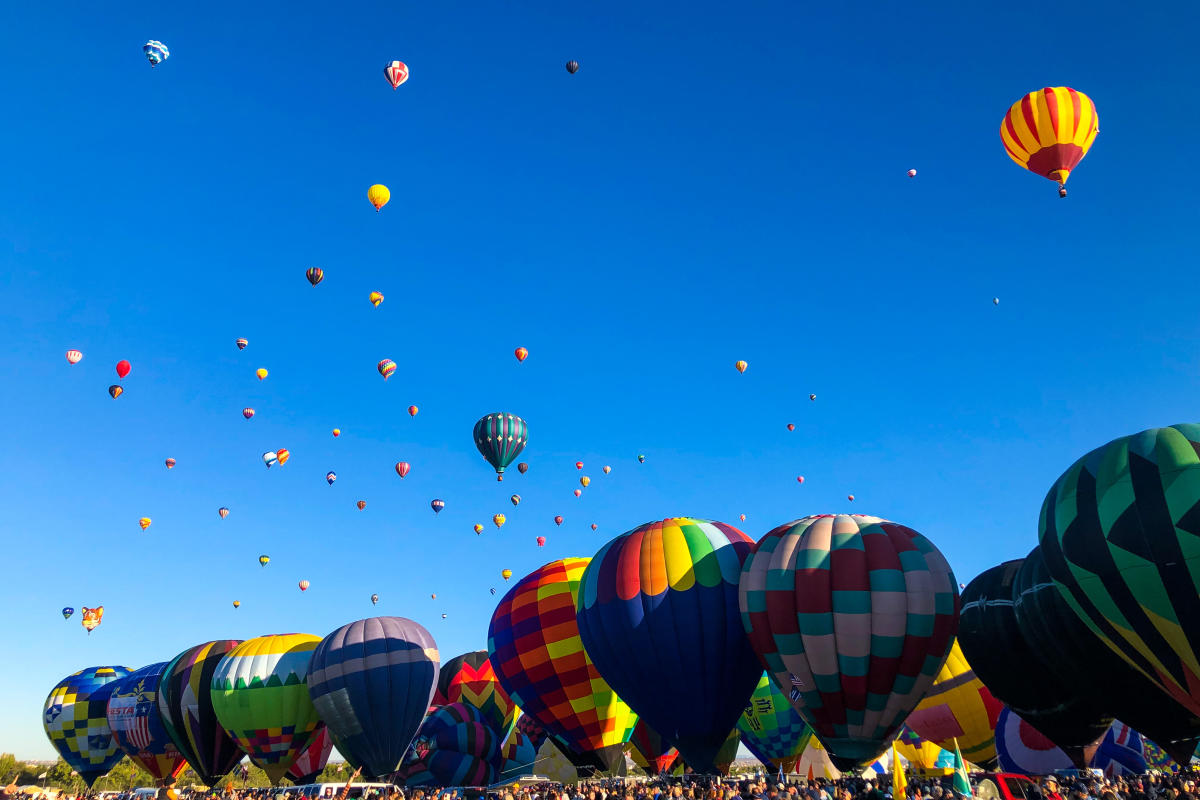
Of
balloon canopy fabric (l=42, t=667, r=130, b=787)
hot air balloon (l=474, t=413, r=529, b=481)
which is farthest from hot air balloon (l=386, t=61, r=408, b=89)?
balloon canopy fabric (l=42, t=667, r=130, b=787)

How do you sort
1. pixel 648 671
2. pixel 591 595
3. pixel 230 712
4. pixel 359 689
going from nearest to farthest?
pixel 648 671, pixel 591 595, pixel 359 689, pixel 230 712

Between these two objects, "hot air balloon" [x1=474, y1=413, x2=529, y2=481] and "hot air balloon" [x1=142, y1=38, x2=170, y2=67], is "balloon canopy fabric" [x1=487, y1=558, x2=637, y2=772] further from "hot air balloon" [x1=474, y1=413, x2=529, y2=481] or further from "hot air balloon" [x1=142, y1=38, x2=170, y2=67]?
"hot air balloon" [x1=142, y1=38, x2=170, y2=67]

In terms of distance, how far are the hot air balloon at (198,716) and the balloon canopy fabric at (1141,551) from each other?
2649 cm

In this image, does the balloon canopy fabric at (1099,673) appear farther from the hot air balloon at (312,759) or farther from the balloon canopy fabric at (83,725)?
the balloon canopy fabric at (83,725)

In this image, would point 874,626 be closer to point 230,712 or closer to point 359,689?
point 359,689

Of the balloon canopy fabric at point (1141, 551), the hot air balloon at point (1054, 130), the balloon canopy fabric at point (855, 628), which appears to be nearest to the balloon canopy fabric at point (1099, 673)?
the balloon canopy fabric at point (1141, 551)

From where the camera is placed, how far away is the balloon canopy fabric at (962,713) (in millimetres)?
21422

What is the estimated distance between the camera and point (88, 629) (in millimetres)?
41500

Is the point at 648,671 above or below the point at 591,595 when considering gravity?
below

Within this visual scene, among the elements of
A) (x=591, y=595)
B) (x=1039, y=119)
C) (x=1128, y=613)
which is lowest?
(x=1128, y=613)

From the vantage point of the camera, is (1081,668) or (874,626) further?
(874,626)

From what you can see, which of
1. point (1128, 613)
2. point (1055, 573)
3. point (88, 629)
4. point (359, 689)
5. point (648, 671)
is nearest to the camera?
point (1128, 613)

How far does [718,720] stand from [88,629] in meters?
37.0

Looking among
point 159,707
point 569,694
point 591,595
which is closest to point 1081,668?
point 591,595
